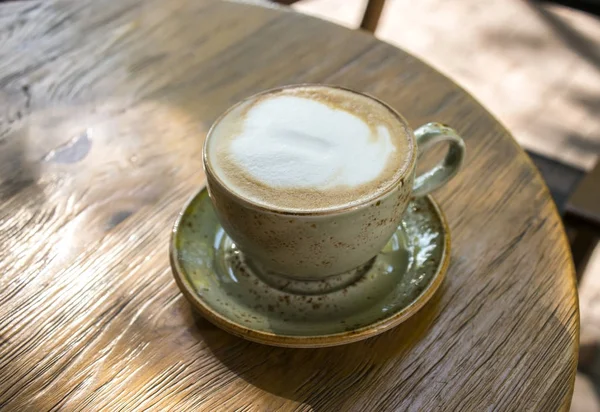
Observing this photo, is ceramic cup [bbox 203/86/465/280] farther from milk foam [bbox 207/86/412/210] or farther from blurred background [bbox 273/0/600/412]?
blurred background [bbox 273/0/600/412]

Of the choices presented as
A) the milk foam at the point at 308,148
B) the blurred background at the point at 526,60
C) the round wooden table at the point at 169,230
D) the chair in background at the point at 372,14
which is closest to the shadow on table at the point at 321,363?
the round wooden table at the point at 169,230

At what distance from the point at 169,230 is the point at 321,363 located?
183 millimetres

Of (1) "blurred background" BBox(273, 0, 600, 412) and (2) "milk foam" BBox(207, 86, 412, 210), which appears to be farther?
(1) "blurred background" BBox(273, 0, 600, 412)

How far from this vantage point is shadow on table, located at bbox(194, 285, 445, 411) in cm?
42

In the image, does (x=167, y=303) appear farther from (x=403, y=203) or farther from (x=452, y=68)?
(x=452, y=68)

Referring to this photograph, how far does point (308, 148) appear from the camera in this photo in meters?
0.45

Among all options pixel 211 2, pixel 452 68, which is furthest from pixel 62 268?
pixel 452 68

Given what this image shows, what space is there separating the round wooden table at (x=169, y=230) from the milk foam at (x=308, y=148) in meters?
0.11

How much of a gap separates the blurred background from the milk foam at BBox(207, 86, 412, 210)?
0.77 meters

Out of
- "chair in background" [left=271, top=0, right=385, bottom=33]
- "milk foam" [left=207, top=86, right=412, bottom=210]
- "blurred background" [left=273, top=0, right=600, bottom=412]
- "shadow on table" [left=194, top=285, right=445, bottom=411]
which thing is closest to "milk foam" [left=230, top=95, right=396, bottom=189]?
"milk foam" [left=207, top=86, right=412, bottom=210]

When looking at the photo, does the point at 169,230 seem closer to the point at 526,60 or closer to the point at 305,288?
the point at 305,288

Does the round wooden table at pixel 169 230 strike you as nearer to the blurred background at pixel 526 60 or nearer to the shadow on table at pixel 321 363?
the shadow on table at pixel 321 363

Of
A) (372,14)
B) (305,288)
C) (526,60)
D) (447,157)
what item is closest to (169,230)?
(305,288)

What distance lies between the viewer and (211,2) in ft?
2.62
